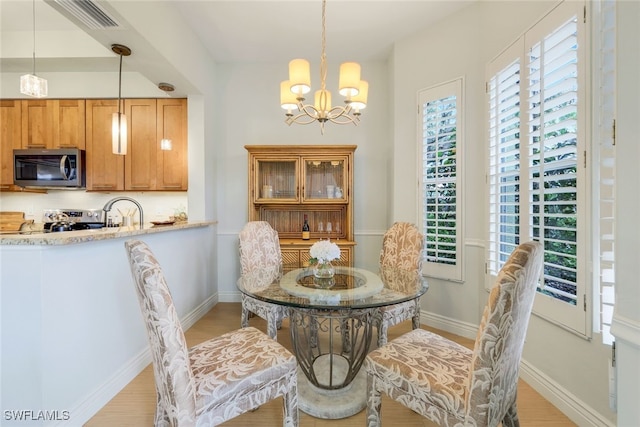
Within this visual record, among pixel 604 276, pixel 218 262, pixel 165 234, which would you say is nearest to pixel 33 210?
pixel 218 262

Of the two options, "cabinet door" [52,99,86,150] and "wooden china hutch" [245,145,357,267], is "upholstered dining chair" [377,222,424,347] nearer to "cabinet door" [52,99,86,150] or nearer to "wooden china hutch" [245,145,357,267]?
"wooden china hutch" [245,145,357,267]

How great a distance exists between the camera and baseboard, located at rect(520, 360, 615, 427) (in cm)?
Result: 151

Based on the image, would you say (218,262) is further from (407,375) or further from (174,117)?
(407,375)

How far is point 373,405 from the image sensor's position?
133 cm

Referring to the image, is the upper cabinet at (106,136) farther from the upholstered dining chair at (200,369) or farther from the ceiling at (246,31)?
the upholstered dining chair at (200,369)

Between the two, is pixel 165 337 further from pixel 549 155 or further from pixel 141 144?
pixel 141 144

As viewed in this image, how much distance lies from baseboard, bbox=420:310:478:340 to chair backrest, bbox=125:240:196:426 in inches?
97.8

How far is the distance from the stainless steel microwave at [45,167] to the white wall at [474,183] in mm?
3892

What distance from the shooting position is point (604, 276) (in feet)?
4.78

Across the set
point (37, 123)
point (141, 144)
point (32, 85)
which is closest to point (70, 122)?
point (37, 123)

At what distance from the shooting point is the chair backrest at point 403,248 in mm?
2223

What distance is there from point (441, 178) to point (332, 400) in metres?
2.16

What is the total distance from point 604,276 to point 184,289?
3.19m

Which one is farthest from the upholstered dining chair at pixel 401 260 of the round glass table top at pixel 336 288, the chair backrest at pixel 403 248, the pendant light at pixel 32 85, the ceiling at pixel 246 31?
the pendant light at pixel 32 85
